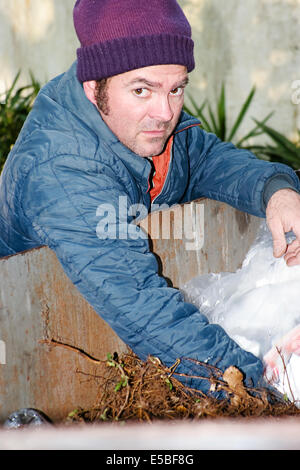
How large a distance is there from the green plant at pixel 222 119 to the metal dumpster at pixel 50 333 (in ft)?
9.76

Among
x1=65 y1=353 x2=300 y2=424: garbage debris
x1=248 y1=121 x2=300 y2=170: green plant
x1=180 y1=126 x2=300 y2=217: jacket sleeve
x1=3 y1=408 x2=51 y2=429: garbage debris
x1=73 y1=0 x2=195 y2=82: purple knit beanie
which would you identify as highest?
x1=248 y1=121 x2=300 y2=170: green plant

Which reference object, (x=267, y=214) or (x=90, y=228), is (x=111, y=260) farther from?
(x=267, y=214)

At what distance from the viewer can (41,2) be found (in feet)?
19.9

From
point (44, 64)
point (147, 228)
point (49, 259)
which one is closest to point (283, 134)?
point (44, 64)

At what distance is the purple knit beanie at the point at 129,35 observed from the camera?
5.10 feet

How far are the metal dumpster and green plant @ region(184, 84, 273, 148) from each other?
2976mm

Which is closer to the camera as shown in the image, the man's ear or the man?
the man

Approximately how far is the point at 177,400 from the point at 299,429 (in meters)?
0.96

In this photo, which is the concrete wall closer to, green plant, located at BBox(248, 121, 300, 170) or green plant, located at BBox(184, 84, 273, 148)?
green plant, located at BBox(184, 84, 273, 148)

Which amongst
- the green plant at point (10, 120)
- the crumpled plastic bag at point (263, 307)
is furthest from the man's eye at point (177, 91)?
the green plant at point (10, 120)

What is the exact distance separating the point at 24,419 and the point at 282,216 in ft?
3.27

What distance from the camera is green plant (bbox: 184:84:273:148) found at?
4.83 metres

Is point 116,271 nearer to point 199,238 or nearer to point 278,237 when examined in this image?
point 278,237
